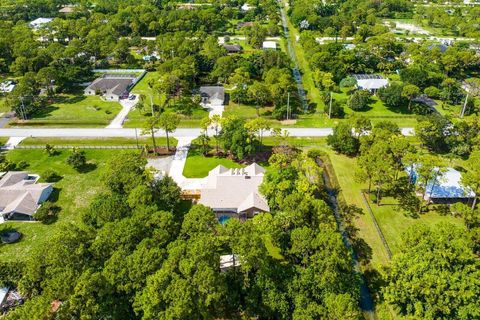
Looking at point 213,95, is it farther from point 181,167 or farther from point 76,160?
point 76,160

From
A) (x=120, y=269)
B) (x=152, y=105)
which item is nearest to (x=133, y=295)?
(x=120, y=269)

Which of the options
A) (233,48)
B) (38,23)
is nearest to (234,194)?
(233,48)

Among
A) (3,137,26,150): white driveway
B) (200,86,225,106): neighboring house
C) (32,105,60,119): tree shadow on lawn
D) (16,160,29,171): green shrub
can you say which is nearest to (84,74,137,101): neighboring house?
(32,105,60,119): tree shadow on lawn

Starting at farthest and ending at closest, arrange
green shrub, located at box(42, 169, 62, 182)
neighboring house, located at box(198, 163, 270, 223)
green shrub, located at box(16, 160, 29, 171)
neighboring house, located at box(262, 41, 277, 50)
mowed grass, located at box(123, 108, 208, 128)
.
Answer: neighboring house, located at box(262, 41, 277, 50), mowed grass, located at box(123, 108, 208, 128), green shrub, located at box(16, 160, 29, 171), green shrub, located at box(42, 169, 62, 182), neighboring house, located at box(198, 163, 270, 223)

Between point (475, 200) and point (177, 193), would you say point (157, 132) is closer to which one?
point (177, 193)

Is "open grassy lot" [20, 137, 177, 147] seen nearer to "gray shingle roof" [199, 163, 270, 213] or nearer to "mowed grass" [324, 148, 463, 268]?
"gray shingle roof" [199, 163, 270, 213]

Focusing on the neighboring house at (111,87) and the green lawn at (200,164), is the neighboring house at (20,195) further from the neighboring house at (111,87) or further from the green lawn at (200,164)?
the neighboring house at (111,87)
